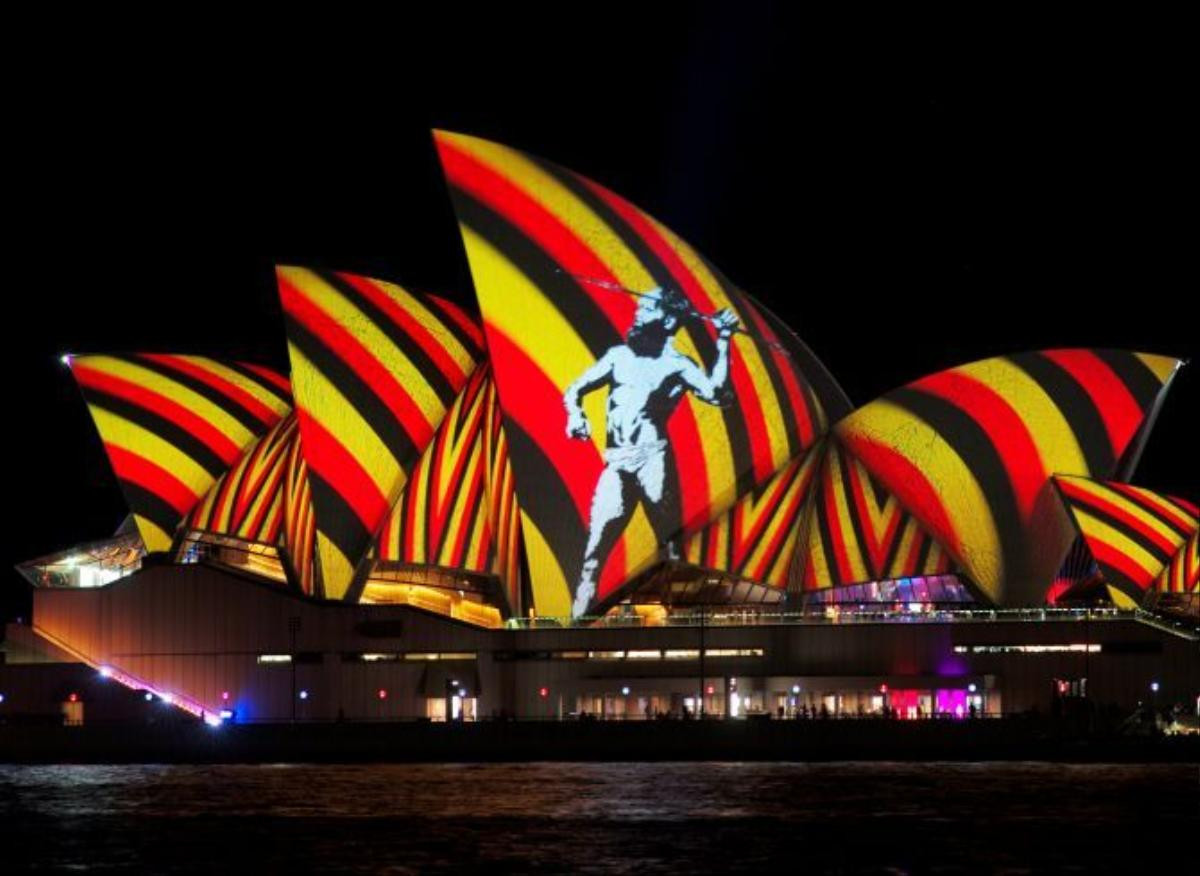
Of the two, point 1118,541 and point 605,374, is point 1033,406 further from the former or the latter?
point 605,374

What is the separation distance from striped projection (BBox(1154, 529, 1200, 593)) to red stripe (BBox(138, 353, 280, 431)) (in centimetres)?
3535

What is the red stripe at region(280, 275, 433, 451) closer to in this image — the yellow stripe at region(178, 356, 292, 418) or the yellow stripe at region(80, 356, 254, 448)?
the yellow stripe at region(178, 356, 292, 418)

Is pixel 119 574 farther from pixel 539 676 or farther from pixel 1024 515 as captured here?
pixel 1024 515

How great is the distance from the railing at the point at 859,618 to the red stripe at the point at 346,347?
9635mm

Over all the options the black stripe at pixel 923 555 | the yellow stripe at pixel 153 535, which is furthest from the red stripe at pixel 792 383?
the yellow stripe at pixel 153 535

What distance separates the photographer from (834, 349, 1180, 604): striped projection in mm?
81188

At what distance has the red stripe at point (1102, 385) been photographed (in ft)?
266

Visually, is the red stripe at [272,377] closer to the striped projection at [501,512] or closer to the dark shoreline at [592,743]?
the striped projection at [501,512]

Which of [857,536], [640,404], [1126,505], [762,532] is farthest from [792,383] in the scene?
[1126,505]

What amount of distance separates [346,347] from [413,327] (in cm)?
300

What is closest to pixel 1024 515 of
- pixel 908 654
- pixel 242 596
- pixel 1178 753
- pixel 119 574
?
pixel 908 654

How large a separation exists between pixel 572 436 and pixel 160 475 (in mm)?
18464

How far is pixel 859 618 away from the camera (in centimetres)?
8331

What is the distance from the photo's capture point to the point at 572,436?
271 feet
